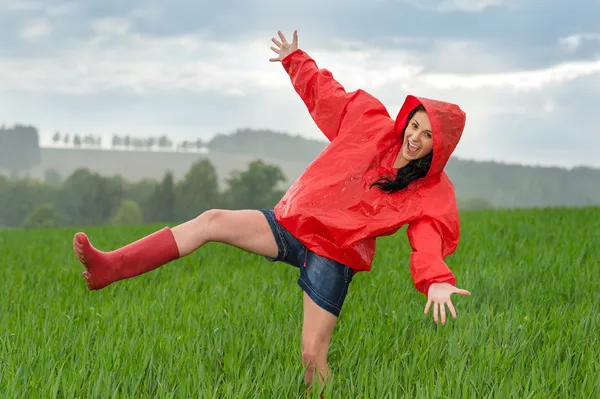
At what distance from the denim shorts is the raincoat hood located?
671mm

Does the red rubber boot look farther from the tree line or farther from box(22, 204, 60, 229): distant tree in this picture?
box(22, 204, 60, 229): distant tree

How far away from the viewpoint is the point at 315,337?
9.78 feet

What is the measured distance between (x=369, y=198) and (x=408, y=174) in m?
0.22

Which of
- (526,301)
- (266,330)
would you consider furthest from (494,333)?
(266,330)

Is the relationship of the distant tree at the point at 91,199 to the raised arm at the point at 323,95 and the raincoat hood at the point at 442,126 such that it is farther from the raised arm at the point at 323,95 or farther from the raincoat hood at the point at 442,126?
the raincoat hood at the point at 442,126

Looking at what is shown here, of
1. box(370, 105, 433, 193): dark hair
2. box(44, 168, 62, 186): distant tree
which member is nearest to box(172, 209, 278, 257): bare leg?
box(370, 105, 433, 193): dark hair

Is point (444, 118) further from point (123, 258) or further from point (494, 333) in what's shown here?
point (123, 258)

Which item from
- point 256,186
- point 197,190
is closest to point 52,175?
point 197,190

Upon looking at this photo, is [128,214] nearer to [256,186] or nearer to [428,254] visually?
[256,186]

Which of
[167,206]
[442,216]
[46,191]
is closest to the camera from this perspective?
[442,216]

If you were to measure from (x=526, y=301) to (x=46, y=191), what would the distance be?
215ft

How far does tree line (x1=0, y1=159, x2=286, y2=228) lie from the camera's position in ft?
149

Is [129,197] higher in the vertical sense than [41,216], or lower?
higher

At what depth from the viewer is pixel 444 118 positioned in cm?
296
